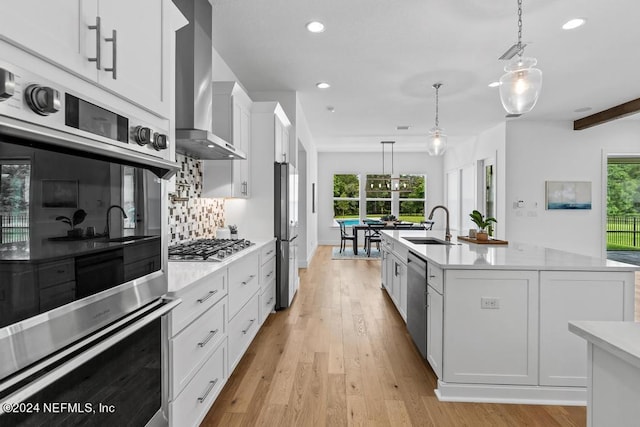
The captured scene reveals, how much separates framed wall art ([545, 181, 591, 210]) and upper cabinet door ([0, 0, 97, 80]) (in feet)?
24.7

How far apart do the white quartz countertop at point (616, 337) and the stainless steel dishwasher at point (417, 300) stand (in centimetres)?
162

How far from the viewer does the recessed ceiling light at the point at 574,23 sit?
3.01 m

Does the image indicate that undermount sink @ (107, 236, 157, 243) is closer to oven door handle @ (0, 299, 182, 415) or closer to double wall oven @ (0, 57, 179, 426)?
double wall oven @ (0, 57, 179, 426)

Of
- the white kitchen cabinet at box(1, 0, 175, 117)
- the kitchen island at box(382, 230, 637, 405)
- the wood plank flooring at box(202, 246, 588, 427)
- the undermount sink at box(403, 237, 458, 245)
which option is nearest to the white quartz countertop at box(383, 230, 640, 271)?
the kitchen island at box(382, 230, 637, 405)

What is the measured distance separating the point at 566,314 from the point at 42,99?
8.81 feet

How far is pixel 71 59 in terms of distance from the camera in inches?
36.3

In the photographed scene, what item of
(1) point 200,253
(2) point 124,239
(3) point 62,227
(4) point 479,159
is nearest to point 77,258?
(3) point 62,227

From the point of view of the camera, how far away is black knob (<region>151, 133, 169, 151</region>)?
1.33 m

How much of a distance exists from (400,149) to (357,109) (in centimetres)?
451

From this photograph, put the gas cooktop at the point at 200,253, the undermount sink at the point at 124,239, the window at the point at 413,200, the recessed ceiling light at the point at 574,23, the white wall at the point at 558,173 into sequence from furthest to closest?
1. the window at the point at 413,200
2. the white wall at the point at 558,173
3. the recessed ceiling light at the point at 574,23
4. the gas cooktop at the point at 200,253
5. the undermount sink at the point at 124,239

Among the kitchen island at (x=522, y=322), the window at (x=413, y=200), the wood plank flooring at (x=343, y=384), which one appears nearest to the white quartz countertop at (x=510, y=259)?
the kitchen island at (x=522, y=322)

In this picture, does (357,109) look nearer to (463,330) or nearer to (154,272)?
(463,330)

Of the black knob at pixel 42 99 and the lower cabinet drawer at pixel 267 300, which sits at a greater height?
the black knob at pixel 42 99

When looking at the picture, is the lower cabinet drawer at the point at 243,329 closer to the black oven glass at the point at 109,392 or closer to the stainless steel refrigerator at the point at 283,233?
the stainless steel refrigerator at the point at 283,233
